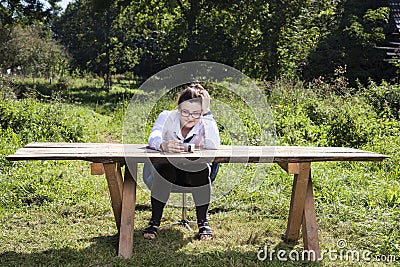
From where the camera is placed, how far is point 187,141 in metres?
3.92

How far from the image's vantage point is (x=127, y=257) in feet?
11.5

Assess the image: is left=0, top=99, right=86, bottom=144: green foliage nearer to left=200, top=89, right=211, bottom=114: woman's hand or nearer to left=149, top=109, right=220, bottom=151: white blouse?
left=149, top=109, right=220, bottom=151: white blouse

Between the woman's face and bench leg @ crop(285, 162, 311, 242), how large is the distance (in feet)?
2.92

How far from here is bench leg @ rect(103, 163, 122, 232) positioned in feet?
11.5

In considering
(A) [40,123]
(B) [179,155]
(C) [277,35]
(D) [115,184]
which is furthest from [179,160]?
(C) [277,35]

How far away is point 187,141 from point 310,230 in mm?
1158

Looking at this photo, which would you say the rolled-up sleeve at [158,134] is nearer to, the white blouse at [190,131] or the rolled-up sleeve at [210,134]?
the white blouse at [190,131]

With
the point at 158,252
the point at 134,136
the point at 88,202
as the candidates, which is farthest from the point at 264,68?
the point at 158,252

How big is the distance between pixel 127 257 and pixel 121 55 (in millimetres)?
20423

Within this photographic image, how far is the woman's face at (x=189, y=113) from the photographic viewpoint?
12.6ft

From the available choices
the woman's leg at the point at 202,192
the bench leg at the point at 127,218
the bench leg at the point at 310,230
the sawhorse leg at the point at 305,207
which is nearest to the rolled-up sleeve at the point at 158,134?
the bench leg at the point at 127,218

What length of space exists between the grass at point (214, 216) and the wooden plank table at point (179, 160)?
8.0 inches

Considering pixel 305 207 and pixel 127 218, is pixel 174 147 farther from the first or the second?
pixel 305 207

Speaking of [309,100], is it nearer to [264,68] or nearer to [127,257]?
[127,257]
